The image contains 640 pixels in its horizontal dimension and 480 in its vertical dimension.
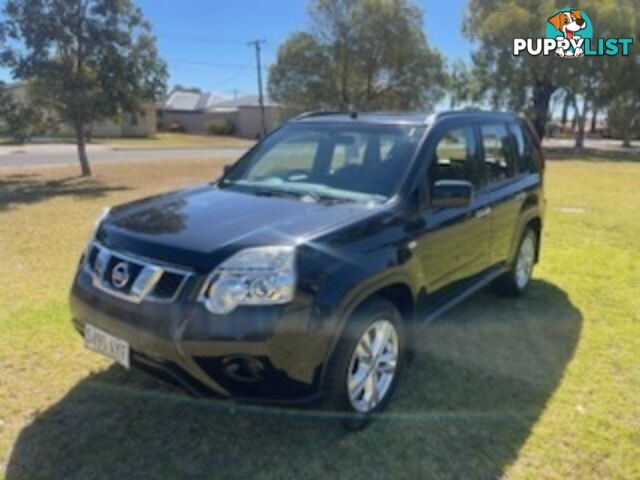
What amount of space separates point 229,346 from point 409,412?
140 cm

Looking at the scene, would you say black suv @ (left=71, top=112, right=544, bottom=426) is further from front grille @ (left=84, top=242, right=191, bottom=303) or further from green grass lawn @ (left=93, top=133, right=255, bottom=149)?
green grass lawn @ (left=93, top=133, right=255, bottom=149)

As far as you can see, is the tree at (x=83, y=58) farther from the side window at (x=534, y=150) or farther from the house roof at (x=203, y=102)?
the house roof at (x=203, y=102)

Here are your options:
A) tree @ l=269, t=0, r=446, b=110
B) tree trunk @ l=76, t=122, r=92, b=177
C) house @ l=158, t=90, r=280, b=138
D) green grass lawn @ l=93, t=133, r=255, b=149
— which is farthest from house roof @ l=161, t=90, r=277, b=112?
tree trunk @ l=76, t=122, r=92, b=177

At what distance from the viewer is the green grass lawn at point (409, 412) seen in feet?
9.53

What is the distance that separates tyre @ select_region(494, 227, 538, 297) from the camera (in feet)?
17.4

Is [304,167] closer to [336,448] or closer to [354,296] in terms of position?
[354,296]

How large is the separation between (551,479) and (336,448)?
1123 mm

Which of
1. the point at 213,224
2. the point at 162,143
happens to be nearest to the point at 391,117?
the point at 213,224

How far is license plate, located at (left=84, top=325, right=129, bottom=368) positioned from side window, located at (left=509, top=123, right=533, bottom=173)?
12.9 ft

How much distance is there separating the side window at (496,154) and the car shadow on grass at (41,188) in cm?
961

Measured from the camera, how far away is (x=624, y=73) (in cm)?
3169

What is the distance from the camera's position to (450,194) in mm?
3484

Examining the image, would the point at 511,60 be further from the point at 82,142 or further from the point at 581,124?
the point at 82,142

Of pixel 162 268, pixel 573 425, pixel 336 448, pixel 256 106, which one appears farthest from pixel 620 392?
pixel 256 106
